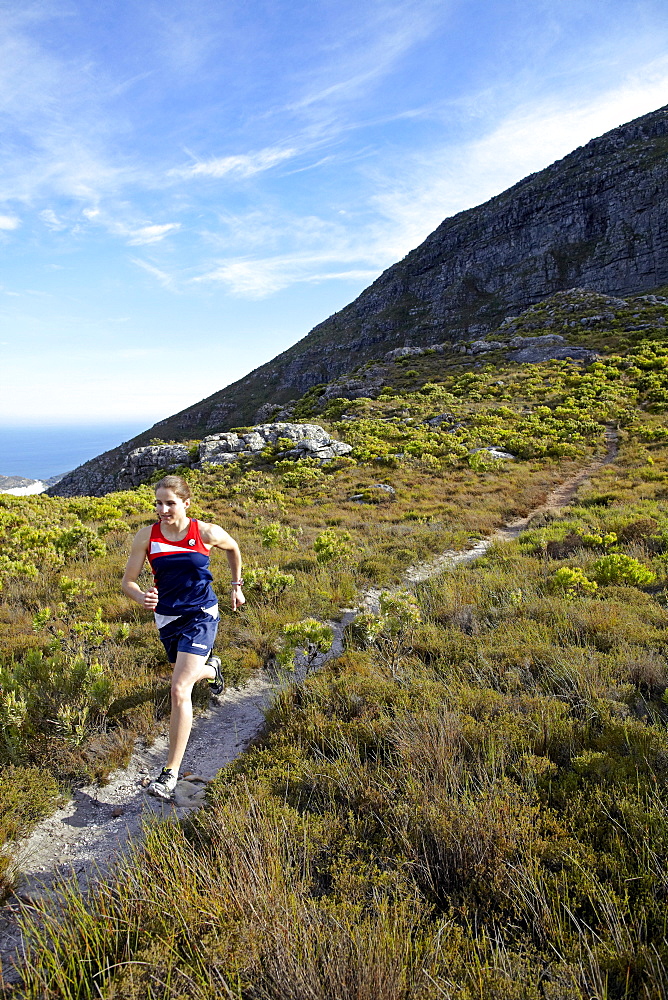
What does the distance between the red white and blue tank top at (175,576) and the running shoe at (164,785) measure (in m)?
1.16

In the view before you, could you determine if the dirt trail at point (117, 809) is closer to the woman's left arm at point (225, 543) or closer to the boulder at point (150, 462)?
the woman's left arm at point (225, 543)

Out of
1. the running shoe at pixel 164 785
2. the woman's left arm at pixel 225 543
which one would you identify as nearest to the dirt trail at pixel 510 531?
the woman's left arm at pixel 225 543

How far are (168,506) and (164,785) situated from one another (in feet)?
7.16

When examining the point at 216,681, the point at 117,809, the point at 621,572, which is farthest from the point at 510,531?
the point at 117,809

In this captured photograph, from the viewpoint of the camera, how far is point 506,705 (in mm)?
3650

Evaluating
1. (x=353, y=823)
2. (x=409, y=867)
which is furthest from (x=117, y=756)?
(x=409, y=867)

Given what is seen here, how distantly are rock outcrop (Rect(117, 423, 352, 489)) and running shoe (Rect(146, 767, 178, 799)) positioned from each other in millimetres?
16666

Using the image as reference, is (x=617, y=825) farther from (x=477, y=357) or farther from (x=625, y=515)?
(x=477, y=357)

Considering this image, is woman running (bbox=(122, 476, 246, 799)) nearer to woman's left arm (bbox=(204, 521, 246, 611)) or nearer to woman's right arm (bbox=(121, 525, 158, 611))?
woman's right arm (bbox=(121, 525, 158, 611))

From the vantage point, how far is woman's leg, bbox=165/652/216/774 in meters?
3.41

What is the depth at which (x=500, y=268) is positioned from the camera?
7031cm

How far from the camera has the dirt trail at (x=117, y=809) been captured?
2.60m

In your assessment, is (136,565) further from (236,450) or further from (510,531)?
(236,450)

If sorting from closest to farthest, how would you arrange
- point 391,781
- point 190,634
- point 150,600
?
1. point 391,781
2. point 150,600
3. point 190,634
